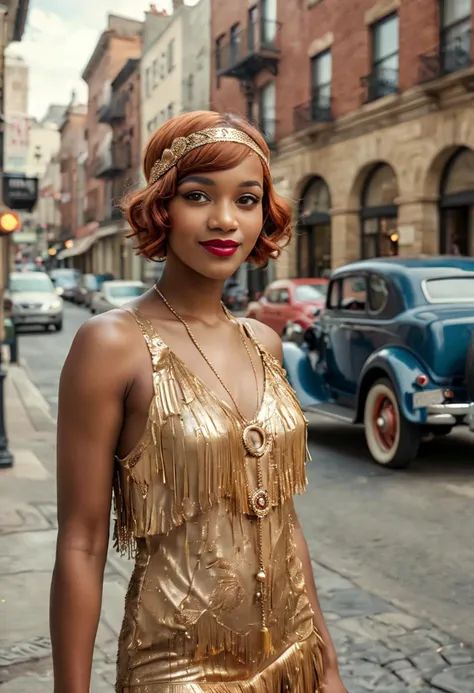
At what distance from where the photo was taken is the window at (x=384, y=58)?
69.9 feet

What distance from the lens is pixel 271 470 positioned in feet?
5.14

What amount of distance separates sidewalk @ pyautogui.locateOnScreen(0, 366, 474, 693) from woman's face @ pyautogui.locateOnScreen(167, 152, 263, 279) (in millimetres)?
2393

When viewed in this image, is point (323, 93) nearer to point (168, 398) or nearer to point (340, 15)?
point (340, 15)

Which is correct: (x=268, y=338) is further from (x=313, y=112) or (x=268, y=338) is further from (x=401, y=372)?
(x=313, y=112)

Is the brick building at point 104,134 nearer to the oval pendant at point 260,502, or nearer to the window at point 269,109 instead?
the window at point 269,109

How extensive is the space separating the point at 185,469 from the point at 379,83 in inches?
865

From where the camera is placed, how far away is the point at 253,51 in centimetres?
2775

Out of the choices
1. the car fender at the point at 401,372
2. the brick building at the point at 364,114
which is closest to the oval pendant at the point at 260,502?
the car fender at the point at 401,372

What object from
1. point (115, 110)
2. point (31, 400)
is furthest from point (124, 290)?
point (115, 110)

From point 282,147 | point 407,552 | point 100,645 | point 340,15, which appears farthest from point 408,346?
point 282,147

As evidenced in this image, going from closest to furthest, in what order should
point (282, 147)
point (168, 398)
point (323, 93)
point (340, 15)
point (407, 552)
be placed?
1. point (168, 398)
2. point (407, 552)
3. point (340, 15)
4. point (323, 93)
5. point (282, 147)

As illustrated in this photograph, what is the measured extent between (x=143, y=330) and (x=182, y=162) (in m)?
0.33

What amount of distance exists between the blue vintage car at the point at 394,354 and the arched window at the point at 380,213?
13.4 m

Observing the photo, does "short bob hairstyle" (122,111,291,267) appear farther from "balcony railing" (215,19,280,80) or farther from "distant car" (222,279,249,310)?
"balcony railing" (215,19,280,80)
